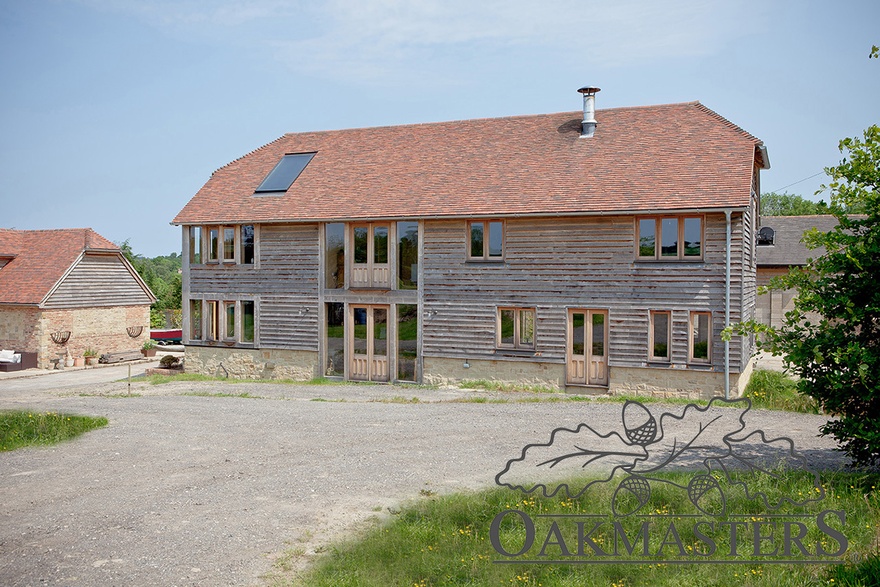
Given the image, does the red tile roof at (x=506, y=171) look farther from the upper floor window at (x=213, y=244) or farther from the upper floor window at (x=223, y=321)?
the upper floor window at (x=223, y=321)

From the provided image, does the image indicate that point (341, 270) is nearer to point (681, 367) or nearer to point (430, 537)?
point (681, 367)

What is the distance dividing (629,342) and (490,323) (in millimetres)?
4189

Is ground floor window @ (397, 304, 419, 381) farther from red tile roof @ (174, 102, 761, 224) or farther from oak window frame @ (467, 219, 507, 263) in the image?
red tile roof @ (174, 102, 761, 224)

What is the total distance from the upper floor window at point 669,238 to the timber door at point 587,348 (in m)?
2.17

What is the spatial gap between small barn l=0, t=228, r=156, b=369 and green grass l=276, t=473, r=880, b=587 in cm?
2737

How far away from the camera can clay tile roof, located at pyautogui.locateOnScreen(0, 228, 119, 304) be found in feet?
105

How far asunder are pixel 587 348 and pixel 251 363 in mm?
11804

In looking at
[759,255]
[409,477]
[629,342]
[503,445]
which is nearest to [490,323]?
[629,342]

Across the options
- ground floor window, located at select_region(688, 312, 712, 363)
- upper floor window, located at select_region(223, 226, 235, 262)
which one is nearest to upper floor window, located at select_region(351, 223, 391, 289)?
upper floor window, located at select_region(223, 226, 235, 262)

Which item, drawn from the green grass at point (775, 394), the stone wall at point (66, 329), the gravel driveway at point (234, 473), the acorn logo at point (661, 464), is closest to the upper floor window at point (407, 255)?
the gravel driveway at point (234, 473)

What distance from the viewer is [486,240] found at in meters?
22.7

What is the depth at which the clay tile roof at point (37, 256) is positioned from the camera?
105ft

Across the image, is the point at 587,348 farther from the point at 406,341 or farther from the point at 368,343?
the point at 368,343

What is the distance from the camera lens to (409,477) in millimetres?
11836
